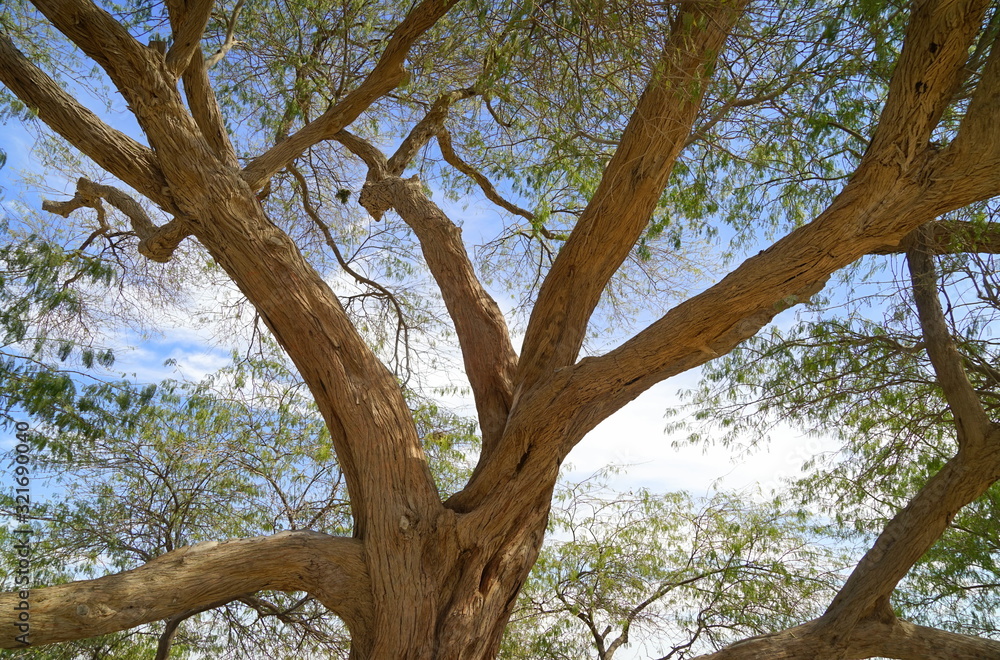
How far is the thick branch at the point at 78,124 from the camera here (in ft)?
11.2

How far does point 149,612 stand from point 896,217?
3.59 metres

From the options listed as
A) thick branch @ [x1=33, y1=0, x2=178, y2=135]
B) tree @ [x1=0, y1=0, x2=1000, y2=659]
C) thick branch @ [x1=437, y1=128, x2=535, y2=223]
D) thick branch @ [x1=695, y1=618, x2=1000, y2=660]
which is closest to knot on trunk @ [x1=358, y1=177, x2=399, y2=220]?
tree @ [x1=0, y1=0, x2=1000, y2=659]

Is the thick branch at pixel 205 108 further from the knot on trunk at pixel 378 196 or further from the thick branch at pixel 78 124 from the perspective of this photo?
the knot on trunk at pixel 378 196

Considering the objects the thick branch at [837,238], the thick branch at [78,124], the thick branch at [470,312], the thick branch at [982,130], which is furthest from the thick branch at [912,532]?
the thick branch at [78,124]

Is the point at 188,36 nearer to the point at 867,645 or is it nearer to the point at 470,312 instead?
the point at 470,312

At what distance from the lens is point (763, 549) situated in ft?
20.1

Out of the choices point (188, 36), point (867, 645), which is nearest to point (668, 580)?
point (867, 645)

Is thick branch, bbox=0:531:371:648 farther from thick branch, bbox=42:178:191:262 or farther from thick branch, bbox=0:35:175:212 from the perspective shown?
thick branch, bbox=0:35:175:212

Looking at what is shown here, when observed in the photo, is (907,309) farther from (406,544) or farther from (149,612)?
(149,612)

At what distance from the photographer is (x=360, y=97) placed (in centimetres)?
447

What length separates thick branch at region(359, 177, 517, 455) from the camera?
443 cm

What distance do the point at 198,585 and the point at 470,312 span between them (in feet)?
7.13

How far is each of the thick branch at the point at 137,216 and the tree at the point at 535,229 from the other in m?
0.02

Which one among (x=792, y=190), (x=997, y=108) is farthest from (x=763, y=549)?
(x=997, y=108)
